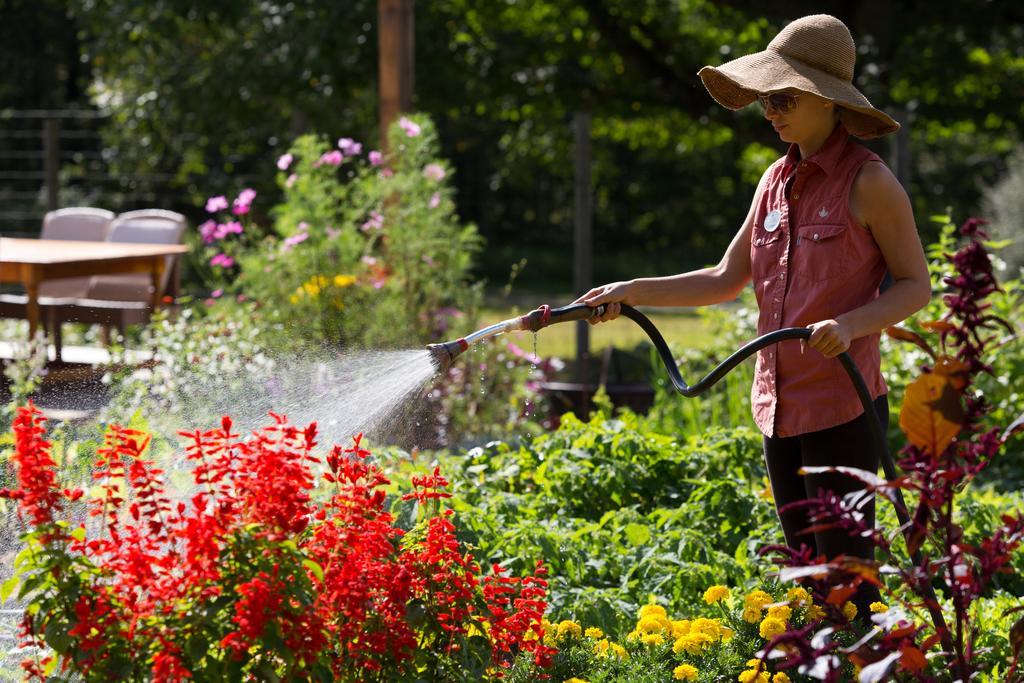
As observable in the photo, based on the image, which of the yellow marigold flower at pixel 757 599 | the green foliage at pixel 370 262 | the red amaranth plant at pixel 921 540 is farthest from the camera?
the green foliage at pixel 370 262

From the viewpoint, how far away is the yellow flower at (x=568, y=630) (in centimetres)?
262

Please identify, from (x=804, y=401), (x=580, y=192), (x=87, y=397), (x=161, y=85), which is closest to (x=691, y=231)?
(x=161, y=85)

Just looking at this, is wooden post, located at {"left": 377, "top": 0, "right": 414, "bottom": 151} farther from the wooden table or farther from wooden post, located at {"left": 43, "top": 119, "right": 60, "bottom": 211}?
wooden post, located at {"left": 43, "top": 119, "right": 60, "bottom": 211}

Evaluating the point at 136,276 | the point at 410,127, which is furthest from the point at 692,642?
the point at 136,276

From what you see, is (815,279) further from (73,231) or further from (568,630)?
(73,231)

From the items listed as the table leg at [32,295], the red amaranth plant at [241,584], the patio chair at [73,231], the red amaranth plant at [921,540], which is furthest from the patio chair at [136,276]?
the red amaranth plant at [921,540]

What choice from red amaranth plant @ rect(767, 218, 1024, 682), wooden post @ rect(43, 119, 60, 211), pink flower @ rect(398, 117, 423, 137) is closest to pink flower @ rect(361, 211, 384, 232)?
pink flower @ rect(398, 117, 423, 137)

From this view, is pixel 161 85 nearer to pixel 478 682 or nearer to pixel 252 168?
pixel 252 168

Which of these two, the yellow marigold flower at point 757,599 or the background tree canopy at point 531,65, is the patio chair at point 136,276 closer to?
the background tree canopy at point 531,65

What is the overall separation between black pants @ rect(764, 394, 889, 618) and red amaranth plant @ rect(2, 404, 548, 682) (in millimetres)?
851

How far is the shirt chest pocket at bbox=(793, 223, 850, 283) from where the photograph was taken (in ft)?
8.54

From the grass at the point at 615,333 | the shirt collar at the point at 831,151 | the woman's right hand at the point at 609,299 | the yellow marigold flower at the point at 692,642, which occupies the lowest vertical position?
the grass at the point at 615,333

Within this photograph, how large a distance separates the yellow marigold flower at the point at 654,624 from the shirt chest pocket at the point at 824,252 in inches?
28.8

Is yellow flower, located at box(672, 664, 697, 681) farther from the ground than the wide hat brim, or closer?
closer
